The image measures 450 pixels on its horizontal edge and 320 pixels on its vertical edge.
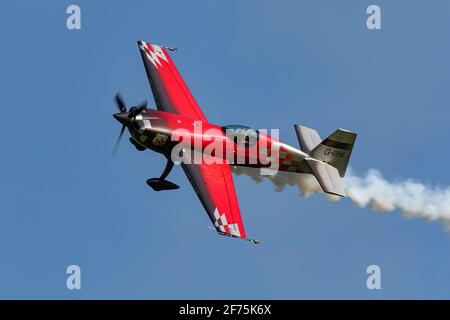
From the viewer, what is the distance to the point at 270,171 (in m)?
37.8

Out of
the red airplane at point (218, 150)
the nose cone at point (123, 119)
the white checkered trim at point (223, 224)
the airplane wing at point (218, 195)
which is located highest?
the nose cone at point (123, 119)

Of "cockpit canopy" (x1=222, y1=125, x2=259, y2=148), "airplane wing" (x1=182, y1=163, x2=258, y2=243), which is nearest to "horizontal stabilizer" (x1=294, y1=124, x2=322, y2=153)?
"cockpit canopy" (x1=222, y1=125, x2=259, y2=148)

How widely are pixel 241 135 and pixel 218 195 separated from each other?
294cm

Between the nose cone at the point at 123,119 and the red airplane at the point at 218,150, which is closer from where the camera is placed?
the red airplane at the point at 218,150

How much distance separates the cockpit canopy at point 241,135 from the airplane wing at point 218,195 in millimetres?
1075

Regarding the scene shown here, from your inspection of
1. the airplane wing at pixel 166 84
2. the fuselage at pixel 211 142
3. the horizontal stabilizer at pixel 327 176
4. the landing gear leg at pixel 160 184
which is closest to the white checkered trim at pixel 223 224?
the landing gear leg at pixel 160 184

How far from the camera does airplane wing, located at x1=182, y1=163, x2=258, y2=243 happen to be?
33938 millimetres

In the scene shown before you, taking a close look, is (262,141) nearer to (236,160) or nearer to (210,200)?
(236,160)

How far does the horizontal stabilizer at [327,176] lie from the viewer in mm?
36156

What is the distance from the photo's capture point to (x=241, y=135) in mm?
36781

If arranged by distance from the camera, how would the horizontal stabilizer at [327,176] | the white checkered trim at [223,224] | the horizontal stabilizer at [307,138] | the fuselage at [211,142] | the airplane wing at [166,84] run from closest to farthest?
the white checkered trim at [223,224] → the fuselage at [211,142] → the horizontal stabilizer at [327,176] → the horizontal stabilizer at [307,138] → the airplane wing at [166,84]

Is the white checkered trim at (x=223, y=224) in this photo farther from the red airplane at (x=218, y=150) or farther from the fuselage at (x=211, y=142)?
the fuselage at (x=211, y=142)

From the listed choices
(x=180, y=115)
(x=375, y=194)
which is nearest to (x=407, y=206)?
(x=375, y=194)

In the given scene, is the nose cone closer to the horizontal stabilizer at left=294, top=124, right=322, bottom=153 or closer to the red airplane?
the red airplane
